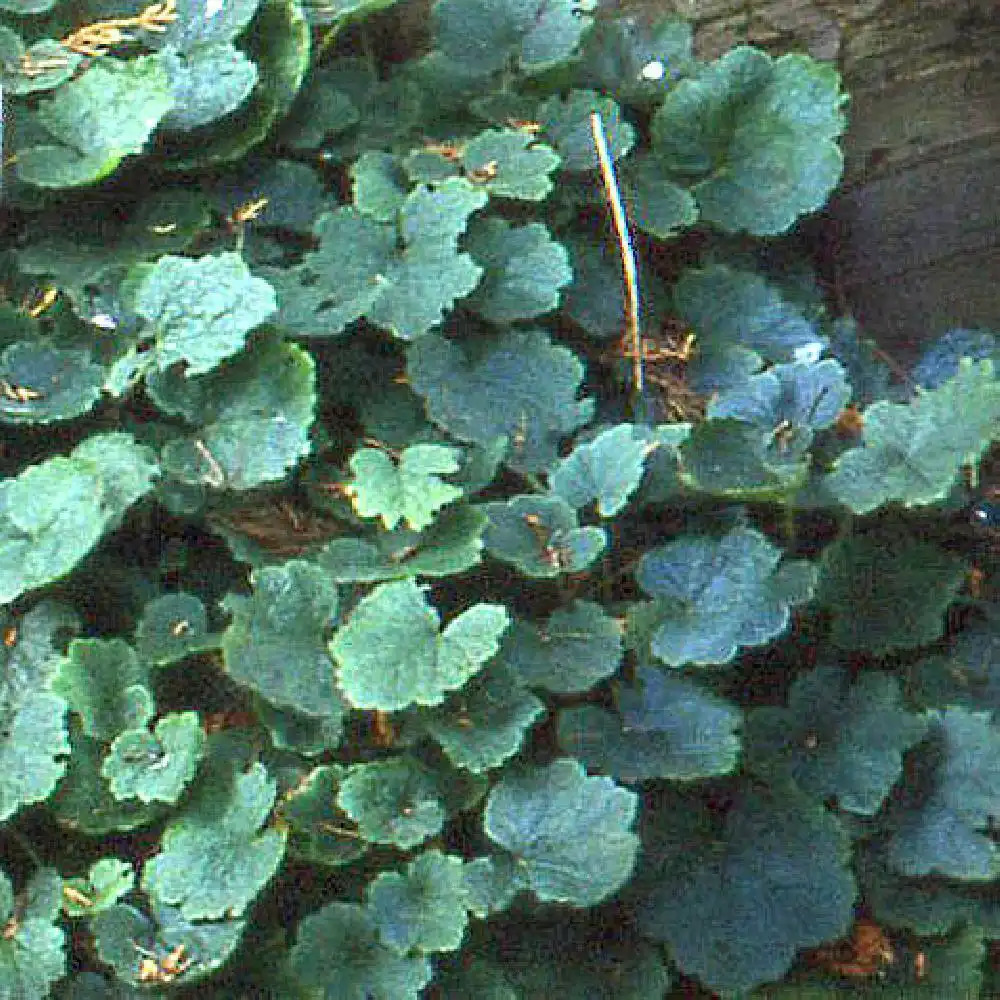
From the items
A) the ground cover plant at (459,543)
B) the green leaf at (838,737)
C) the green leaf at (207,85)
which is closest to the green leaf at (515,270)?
the ground cover plant at (459,543)

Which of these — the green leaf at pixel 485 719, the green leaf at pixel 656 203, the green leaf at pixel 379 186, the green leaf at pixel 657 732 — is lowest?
the green leaf at pixel 657 732

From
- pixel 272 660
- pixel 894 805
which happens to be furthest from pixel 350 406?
pixel 894 805

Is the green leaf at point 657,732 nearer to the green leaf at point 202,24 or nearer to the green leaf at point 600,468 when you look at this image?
the green leaf at point 600,468

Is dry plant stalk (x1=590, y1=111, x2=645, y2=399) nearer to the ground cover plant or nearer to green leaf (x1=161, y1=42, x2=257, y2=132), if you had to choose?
the ground cover plant

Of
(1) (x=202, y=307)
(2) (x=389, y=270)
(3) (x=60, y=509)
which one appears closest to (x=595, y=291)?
(2) (x=389, y=270)

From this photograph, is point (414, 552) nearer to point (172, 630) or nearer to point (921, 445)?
point (172, 630)

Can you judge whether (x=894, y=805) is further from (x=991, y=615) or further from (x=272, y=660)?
(x=272, y=660)

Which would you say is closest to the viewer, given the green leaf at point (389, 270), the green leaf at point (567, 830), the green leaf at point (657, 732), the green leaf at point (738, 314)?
the green leaf at point (567, 830)

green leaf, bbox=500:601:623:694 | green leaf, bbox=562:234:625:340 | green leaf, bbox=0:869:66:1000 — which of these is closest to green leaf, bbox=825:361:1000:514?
green leaf, bbox=500:601:623:694
